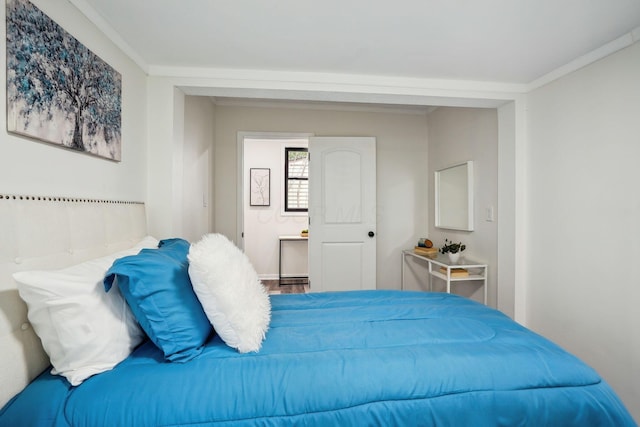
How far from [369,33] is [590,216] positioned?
5.85 feet

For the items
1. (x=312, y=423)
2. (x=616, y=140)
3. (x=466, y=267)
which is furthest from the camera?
(x=466, y=267)

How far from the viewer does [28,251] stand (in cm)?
105

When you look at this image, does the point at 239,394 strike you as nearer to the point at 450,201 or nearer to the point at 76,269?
the point at 76,269

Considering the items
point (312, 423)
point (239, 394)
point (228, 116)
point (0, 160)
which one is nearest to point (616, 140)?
point (312, 423)

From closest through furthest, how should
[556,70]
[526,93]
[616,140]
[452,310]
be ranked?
[452,310], [616,140], [556,70], [526,93]

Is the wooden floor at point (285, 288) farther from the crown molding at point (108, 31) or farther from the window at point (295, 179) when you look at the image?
the crown molding at point (108, 31)

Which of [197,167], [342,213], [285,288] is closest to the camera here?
[197,167]

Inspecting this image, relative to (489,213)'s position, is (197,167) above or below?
above

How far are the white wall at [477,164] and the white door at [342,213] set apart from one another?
2.70 feet

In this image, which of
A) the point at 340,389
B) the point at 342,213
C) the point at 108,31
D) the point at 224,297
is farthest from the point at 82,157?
the point at 342,213

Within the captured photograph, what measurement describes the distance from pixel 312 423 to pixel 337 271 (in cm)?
258

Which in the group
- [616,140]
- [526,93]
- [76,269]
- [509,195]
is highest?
[526,93]

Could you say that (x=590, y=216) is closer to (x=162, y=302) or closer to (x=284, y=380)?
(x=284, y=380)

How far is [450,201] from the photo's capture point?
10.8ft
